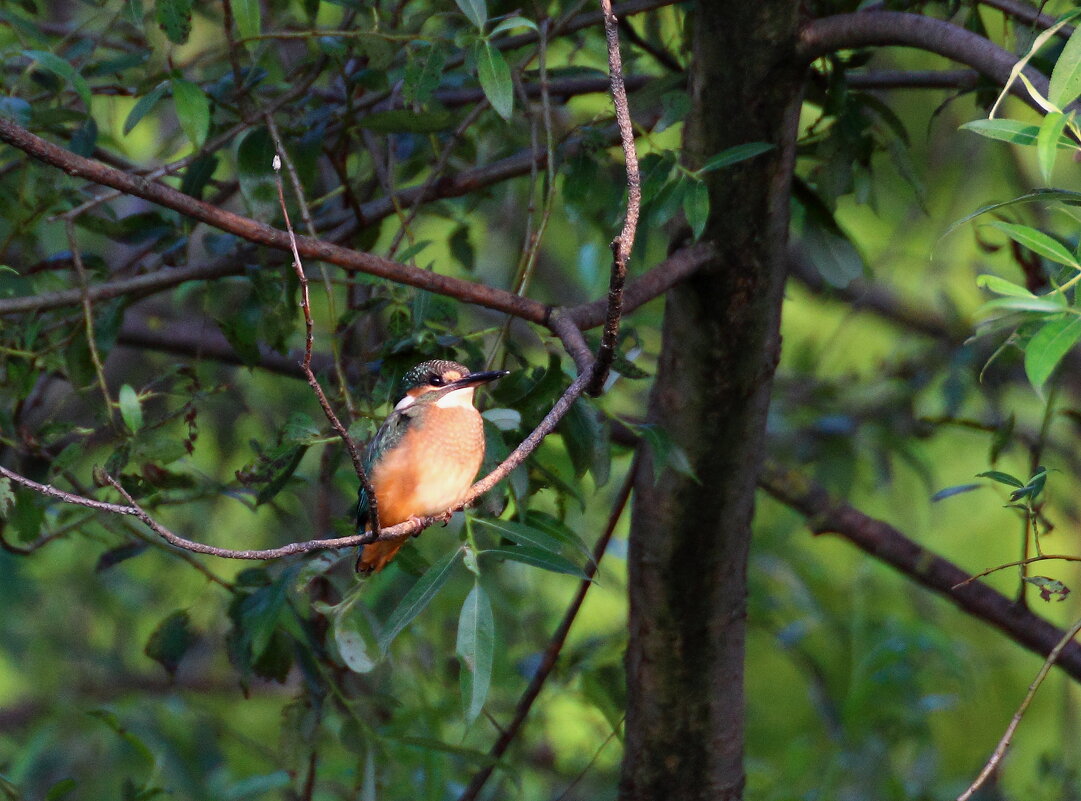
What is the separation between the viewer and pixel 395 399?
7.22 ft

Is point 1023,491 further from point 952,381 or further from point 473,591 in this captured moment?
point 952,381

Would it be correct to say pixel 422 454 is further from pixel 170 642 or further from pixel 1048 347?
pixel 1048 347

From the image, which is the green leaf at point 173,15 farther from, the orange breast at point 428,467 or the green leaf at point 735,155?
the green leaf at point 735,155

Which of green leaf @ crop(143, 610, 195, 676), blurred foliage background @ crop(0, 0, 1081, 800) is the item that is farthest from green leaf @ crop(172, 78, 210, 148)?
green leaf @ crop(143, 610, 195, 676)

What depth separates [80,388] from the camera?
2.51 m

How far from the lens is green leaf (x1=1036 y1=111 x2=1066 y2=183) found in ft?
4.41

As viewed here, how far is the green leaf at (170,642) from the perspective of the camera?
8.67 feet

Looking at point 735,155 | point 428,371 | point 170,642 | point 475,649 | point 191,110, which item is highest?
point 735,155

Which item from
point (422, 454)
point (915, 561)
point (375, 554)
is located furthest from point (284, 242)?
point (915, 561)

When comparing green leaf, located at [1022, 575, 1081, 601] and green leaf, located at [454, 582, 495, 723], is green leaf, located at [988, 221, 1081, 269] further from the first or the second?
green leaf, located at [454, 582, 495, 723]

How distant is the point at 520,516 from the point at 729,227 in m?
0.67

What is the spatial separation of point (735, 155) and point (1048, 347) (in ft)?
2.85

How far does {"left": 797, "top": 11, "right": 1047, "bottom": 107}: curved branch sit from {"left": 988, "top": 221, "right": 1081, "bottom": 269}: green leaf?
50 centimetres

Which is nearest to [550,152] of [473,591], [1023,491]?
[473,591]
